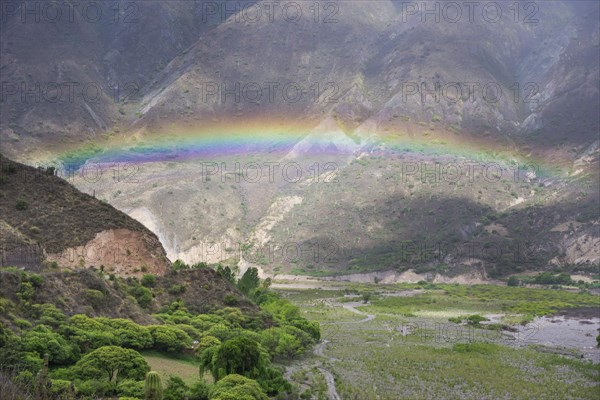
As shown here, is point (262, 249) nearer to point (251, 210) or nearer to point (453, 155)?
point (251, 210)

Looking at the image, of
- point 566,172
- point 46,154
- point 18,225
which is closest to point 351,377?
point 18,225

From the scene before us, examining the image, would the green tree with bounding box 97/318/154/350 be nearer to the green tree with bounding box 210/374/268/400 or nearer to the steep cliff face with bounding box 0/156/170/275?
the green tree with bounding box 210/374/268/400

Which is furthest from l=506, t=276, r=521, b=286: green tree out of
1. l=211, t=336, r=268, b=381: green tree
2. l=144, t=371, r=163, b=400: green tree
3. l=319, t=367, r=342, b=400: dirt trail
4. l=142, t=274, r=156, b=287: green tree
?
l=144, t=371, r=163, b=400: green tree

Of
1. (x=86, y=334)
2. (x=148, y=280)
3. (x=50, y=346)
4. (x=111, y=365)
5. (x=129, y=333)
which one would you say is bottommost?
(x=111, y=365)

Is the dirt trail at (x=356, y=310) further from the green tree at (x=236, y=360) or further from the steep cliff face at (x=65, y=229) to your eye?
the green tree at (x=236, y=360)

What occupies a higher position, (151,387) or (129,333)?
(129,333)

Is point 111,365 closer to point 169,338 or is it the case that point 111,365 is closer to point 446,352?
point 169,338

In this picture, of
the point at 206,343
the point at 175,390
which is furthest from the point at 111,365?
the point at 206,343
